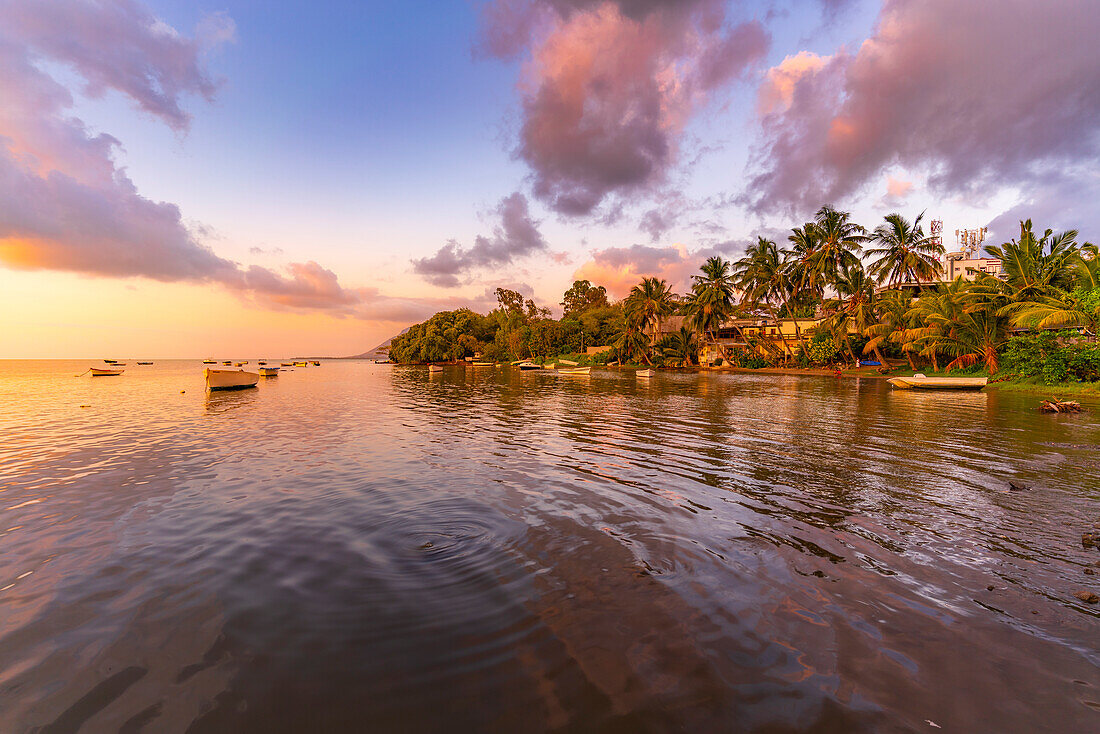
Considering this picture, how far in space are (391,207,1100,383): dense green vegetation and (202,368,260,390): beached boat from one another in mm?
59718

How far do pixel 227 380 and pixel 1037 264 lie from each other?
72.9m

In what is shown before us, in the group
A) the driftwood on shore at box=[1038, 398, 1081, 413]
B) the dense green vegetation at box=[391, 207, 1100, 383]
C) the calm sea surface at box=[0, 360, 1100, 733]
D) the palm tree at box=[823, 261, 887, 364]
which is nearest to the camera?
the calm sea surface at box=[0, 360, 1100, 733]

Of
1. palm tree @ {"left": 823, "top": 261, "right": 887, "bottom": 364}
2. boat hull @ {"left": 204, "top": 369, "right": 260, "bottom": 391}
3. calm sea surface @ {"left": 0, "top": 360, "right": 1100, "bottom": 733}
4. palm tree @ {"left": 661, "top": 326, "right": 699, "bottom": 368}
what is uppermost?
palm tree @ {"left": 823, "top": 261, "right": 887, "bottom": 364}

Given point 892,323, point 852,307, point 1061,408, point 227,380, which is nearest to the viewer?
point 1061,408

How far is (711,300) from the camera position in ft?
234

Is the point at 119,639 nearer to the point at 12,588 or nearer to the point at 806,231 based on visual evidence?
the point at 12,588

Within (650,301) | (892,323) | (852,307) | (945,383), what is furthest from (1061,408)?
(650,301)

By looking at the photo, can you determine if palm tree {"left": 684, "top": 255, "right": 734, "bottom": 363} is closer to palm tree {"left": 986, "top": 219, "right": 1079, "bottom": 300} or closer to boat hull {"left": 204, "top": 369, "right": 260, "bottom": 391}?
palm tree {"left": 986, "top": 219, "right": 1079, "bottom": 300}

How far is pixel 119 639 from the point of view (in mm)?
4648

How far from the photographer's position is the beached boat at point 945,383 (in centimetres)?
3456

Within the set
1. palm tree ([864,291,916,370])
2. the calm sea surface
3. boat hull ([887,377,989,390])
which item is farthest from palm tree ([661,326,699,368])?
the calm sea surface

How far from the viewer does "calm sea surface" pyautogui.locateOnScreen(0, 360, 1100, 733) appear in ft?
12.1

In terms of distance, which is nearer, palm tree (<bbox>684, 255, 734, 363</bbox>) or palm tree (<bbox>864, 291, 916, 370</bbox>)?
palm tree (<bbox>864, 291, 916, 370</bbox>)

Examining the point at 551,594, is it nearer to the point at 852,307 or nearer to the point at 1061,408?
the point at 1061,408
